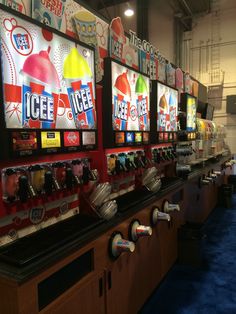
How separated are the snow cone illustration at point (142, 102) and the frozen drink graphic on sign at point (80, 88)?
805 millimetres

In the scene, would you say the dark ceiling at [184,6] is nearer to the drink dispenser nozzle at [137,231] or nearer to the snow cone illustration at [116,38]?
the snow cone illustration at [116,38]

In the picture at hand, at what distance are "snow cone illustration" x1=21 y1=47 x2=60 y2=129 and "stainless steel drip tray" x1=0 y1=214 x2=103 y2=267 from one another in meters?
0.62

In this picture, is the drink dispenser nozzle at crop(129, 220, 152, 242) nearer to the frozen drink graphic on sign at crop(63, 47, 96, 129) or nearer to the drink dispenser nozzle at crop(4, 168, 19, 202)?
the frozen drink graphic on sign at crop(63, 47, 96, 129)

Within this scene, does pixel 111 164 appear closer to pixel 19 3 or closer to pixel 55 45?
pixel 55 45

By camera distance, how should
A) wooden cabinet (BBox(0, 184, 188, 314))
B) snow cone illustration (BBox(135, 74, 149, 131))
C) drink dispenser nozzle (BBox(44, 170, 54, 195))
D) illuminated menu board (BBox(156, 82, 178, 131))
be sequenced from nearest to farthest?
wooden cabinet (BBox(0, 184, 188, 314)) → drink dispenser nozzle (BBox(44, 170, 54, 195)) → snow cone illustration (BBox(135, 74, 149, 131)) → illuminated menu board (BBox(156, 82, 178, 131))

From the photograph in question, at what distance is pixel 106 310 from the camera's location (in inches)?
71.4

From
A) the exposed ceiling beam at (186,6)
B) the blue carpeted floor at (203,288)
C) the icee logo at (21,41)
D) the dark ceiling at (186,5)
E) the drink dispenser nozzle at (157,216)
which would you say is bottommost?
→ the blue carpeted floor at (203,288)

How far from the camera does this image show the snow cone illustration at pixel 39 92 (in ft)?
4.71

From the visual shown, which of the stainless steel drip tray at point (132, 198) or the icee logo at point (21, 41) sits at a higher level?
the icee logo at point (21, 41)

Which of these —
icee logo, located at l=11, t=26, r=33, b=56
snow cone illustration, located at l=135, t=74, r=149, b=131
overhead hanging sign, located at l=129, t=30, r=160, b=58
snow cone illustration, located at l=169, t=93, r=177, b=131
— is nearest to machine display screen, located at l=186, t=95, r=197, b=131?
snow cone illustration, located at l=169, t=93, r=177, b=131

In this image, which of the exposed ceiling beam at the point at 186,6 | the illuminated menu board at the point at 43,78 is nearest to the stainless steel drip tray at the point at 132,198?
the illuminated menu board at the point at 43,78

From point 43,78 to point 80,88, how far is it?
327 millimetres

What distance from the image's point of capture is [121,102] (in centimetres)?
235

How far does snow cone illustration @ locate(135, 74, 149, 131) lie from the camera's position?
104 inches
